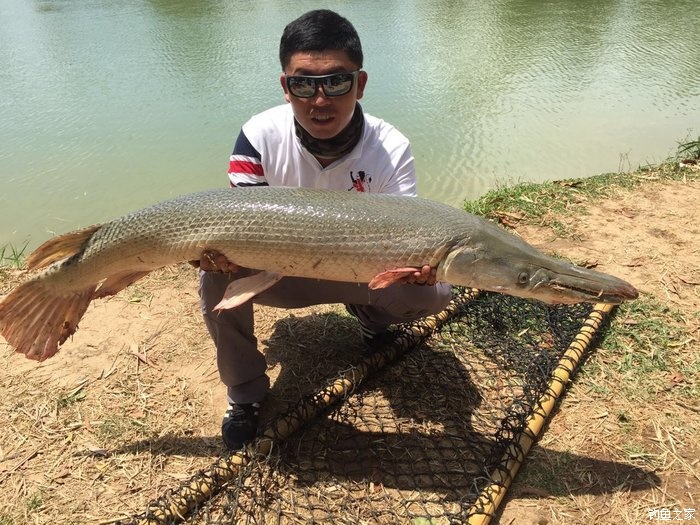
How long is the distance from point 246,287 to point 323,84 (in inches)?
44.0

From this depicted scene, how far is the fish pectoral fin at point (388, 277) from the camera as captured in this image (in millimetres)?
2408

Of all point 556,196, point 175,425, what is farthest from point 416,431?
point 556,196

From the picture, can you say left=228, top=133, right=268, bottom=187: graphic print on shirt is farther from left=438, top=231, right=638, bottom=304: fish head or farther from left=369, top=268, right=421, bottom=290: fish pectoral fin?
left=438, top=231, right=638, bottom=304: fish head

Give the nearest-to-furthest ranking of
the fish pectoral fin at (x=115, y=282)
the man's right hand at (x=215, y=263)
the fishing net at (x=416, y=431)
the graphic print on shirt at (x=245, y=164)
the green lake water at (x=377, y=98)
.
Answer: the fishing net at (x=416, y=431) → the man's right hand at (x=215, y=263) → the fish pectoral fin at (x=115, y=282) → the graphic print on shirt at (x=245, y=164) → the green lake water at (x=377, y=98)

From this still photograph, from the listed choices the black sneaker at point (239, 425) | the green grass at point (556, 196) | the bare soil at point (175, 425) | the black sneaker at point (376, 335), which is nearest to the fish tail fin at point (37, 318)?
the bare soil at point (175, 425)

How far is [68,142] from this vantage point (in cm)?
805

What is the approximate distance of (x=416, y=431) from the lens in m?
2.90

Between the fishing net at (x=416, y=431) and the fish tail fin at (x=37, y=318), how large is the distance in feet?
3.34

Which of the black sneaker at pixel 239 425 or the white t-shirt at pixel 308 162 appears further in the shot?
the white t-shirt at pixel 308 162

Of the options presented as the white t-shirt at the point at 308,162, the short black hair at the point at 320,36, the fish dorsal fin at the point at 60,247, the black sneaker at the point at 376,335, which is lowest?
the black sneaker at the point at 376,335

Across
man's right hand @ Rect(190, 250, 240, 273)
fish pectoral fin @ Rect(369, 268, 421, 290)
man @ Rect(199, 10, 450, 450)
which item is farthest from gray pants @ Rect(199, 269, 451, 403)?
fish pectoral fin @ Rect(369, 268, 421, 290)

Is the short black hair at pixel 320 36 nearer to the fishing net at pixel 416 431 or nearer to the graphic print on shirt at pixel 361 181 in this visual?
the graphic print on shirt at pixel 361 181

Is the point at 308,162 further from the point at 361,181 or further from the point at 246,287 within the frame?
the point at 246,287

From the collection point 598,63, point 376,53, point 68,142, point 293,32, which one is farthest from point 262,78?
point 293,32
